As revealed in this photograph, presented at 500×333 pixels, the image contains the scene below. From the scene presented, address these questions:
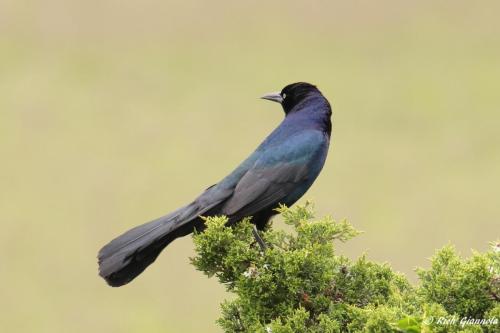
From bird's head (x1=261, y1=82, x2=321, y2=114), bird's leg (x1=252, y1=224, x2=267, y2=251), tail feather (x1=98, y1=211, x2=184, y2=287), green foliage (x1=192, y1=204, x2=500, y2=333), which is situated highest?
bird's head (x1=261, y1=82, x2=321, y2=114)

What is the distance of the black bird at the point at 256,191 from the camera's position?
4840 millimetres

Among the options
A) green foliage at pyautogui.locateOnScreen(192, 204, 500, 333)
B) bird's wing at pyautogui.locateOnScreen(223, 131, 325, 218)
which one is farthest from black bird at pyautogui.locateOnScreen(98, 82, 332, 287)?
green foliage at pyautogui.locateOnScreen(192, 204, 500, 333)

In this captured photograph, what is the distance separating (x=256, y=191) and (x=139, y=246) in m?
0.85

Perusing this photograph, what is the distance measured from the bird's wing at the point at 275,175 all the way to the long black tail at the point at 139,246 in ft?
0.95

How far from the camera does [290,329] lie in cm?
362

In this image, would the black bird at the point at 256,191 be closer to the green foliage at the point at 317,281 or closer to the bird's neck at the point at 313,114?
the bird's neck at the point at 313,114

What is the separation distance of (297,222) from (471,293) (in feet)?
3.10

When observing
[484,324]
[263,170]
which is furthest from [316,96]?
[484,324]

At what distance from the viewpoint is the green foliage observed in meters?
3.56

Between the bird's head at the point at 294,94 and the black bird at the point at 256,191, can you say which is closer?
the black bird at the point at 256,191

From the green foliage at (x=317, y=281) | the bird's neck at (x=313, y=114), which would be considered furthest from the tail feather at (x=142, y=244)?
the bird's neck at (x=313, y=114)

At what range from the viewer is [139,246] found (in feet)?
15.8

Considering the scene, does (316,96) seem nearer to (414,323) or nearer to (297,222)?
(297,222)

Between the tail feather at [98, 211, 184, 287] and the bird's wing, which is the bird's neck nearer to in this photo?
the bird's wing
